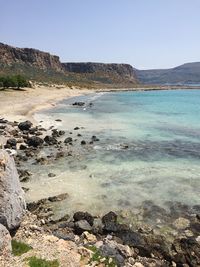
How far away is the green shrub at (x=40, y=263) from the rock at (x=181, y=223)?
850cm

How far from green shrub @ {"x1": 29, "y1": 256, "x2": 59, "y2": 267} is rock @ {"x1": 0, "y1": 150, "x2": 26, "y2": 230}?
2.23 meters

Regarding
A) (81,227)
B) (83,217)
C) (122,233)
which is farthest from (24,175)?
(122,233)

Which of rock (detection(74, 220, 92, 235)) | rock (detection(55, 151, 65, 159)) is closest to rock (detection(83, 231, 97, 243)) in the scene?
rock (detection(74, 220, 92, 235))

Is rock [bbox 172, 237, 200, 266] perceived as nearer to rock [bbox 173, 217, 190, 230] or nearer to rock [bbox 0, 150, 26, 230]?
rock [bbox 173, 217, 190, 230]

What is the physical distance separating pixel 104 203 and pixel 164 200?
404 cm

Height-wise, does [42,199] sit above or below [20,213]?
below

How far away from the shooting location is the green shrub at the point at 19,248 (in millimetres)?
13994

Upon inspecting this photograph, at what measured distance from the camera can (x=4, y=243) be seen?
44.8 feet

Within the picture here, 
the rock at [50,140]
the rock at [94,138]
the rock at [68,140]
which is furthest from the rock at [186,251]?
the rock at [94,138]

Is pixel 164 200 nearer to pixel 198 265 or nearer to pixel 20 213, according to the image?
pixel 198 265

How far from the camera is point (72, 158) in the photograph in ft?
110

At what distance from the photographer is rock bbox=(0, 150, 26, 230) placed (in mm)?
14672

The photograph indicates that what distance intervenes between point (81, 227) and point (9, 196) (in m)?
4.74

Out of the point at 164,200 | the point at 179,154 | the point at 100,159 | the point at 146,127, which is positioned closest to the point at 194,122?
the point at 146,127
